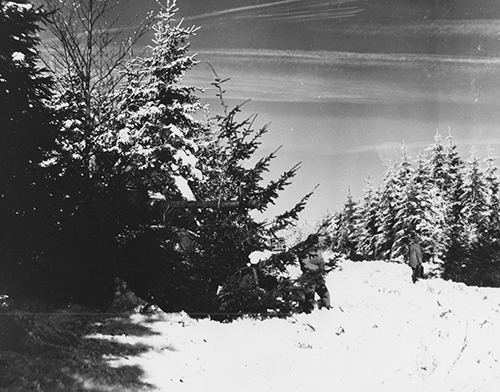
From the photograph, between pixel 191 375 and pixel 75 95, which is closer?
pixel 191 375

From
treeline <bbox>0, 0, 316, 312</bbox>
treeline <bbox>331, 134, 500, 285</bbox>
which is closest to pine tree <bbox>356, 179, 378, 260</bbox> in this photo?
treeline <bbox>331, 134, 500, 285</bbox>

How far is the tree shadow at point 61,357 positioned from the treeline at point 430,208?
26364mm

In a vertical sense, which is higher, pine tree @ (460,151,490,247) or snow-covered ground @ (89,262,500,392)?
pine tree @ (460,151,490,247)

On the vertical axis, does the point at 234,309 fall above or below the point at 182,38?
below

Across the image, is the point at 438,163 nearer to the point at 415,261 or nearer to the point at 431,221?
the point at 431,221

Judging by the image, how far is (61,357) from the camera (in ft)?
19.5

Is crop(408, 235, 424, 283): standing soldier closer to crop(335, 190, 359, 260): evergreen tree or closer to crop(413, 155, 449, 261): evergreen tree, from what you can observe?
crop(413, 155, 449, 261): evergreen tree

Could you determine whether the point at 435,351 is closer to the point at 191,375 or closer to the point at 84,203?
the point at 191,375

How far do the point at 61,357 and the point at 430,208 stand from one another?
40235 millimetres

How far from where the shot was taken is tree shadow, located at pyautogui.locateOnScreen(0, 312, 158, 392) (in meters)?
5.20

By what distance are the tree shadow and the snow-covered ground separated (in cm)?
25

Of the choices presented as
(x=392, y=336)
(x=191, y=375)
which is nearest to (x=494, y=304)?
(x=392, y=336)

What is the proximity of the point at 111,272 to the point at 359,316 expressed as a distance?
6.65 m

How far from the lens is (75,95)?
1411 centimetres
